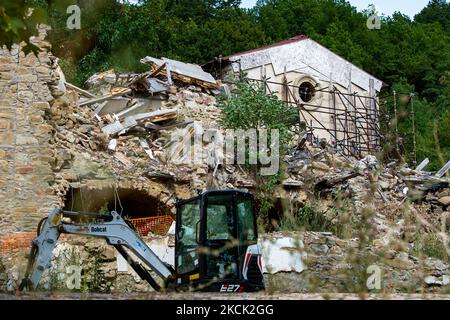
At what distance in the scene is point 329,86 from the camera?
95.4 ft

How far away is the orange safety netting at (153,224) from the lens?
54.8 feet

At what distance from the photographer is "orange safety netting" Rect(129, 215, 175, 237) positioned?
658 inches

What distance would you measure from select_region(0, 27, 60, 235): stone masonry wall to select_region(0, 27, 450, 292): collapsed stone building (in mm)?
18

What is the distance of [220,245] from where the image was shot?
10406 millimetres

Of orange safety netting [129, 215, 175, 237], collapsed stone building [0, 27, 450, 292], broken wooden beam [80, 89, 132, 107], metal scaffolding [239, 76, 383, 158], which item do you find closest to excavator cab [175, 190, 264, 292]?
collapsed stone building [0, 27, 450, 292]

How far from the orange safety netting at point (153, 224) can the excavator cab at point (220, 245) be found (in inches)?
222

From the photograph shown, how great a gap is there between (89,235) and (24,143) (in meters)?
3.67

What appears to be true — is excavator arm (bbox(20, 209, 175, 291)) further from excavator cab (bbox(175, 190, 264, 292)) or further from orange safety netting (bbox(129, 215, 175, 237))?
orange safety netting (bbox(129, 215, 175, 237))

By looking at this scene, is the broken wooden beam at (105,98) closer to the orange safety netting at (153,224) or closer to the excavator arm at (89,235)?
the orange safety netting at (153,224)

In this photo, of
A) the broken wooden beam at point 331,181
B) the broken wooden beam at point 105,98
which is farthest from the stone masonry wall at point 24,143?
the broken wooden beam at point 331,181

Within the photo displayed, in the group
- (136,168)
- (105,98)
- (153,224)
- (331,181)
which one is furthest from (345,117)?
(153,224)

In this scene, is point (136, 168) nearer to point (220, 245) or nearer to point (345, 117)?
point (220, 245)

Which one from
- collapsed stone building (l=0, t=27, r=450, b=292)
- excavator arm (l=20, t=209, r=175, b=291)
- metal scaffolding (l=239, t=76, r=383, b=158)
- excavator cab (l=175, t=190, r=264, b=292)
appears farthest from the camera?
metal scaffolding (l=239, t=76, r=383, b=158)
